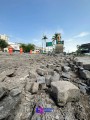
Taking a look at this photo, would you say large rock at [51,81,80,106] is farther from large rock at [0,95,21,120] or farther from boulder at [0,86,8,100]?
boulder at [0,86,8,100]

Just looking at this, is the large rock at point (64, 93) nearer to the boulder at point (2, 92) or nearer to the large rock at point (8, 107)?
the large rock at point (8, 107)

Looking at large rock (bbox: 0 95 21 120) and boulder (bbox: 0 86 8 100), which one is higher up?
boulder (bbox: 0 86 8 100)

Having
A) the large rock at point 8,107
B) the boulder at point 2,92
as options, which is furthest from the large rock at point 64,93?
the boulder at point 2,92

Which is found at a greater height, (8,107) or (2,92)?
(2,92)

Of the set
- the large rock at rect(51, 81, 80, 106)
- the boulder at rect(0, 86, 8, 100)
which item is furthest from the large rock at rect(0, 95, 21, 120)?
the large rock at rect(51, 81, 80, 106)

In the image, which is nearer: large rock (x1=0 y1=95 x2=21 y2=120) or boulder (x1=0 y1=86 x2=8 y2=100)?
large rock (x1=0 y1=95 x2=21 y2=120)

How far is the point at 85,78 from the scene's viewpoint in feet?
15.1

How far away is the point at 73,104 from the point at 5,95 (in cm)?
140

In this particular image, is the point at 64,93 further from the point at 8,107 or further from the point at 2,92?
the point at 2,92

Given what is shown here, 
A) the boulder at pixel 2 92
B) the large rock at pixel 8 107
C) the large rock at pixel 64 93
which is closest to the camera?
the large rock at pixel 8 107

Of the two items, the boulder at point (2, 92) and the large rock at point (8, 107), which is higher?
the boulder at point (2, 92)

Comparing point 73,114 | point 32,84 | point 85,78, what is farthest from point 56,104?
point 85,78

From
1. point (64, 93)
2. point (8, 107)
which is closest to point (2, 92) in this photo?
point (8, 107)

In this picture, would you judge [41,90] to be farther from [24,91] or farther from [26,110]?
[26,110]
